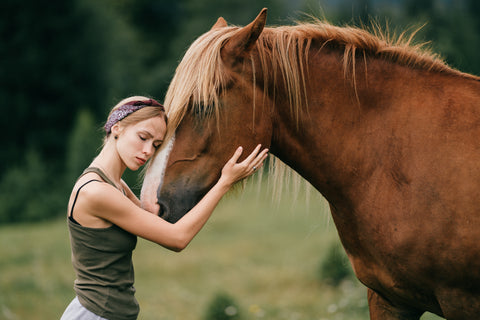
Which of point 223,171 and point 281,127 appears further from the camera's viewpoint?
point 281,127

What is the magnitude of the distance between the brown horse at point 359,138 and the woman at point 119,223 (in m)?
0.08

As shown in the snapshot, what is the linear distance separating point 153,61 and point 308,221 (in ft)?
66.1

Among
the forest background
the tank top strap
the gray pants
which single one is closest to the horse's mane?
the tank top strap

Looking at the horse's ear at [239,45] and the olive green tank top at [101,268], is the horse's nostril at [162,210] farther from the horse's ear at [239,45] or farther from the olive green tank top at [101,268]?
the horse's ear at [239,45]

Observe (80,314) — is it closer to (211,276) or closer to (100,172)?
(100,172)

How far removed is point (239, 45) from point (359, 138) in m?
0.72

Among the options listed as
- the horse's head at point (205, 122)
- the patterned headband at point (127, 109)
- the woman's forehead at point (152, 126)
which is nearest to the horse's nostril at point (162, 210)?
the horse's head at point (205, 122)

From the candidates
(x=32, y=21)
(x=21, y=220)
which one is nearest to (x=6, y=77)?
(x=32, y=21)

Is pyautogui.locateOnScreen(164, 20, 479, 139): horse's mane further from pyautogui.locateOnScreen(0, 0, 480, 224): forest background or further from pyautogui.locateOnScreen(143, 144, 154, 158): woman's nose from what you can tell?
pyautogui.locateOnScreen(0, 0, 480, 224): forest background

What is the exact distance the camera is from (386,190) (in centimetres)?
224

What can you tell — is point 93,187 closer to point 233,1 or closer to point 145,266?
point 145,266

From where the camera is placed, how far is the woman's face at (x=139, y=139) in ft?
7.36

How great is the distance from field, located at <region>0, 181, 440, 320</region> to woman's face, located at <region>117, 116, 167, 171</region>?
0.56m

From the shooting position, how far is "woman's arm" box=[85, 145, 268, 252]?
2154 mm
